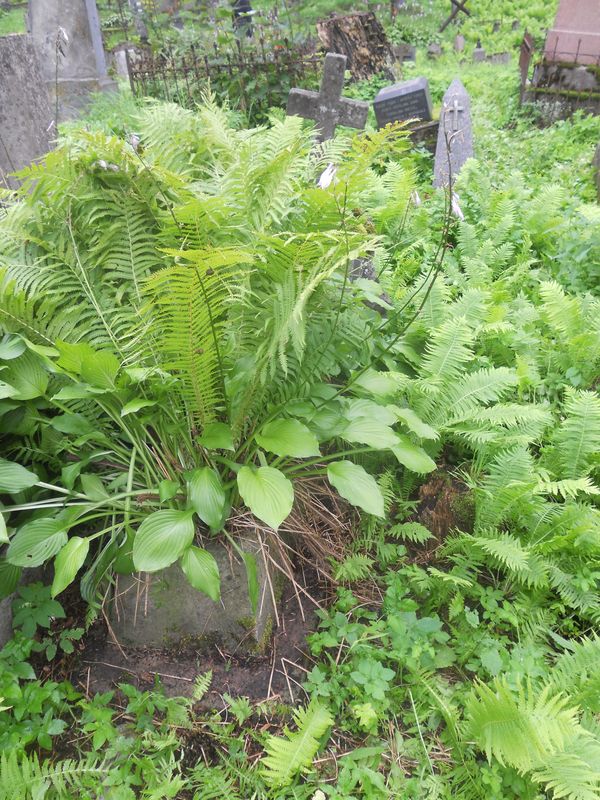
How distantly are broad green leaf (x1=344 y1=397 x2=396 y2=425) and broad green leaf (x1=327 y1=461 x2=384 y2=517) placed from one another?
0.74 ft

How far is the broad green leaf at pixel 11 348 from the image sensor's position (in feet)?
6.12

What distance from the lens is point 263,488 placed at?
1713mm

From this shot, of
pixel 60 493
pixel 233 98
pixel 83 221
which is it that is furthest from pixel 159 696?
pixel 233 98

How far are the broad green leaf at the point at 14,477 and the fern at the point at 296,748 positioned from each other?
1040 millimetres

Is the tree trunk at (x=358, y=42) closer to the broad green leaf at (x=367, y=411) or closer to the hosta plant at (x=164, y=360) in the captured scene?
the hosta plant at (x=164, y=360)

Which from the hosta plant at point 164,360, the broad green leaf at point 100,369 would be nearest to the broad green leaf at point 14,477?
the hosta plant at point 164,360

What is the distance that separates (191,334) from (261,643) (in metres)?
1.12

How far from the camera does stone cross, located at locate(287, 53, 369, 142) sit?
5523 mm

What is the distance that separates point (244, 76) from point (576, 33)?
5431 mm

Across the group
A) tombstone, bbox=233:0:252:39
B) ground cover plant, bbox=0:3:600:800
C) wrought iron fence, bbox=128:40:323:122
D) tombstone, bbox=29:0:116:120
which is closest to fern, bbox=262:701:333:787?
ground cover plant, bbox=0:3:600:800

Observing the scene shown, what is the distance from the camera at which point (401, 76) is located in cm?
992

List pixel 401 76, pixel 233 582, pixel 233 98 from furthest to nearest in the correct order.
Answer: pixel 401 76 → pixel 233 98 → pixel 233 582

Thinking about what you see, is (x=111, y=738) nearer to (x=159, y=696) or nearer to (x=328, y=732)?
(x=159, y=696)

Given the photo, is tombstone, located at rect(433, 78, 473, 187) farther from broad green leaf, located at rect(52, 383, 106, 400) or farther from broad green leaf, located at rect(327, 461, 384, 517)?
broad green leaf, located at rect(52, 383, 106, 400)
